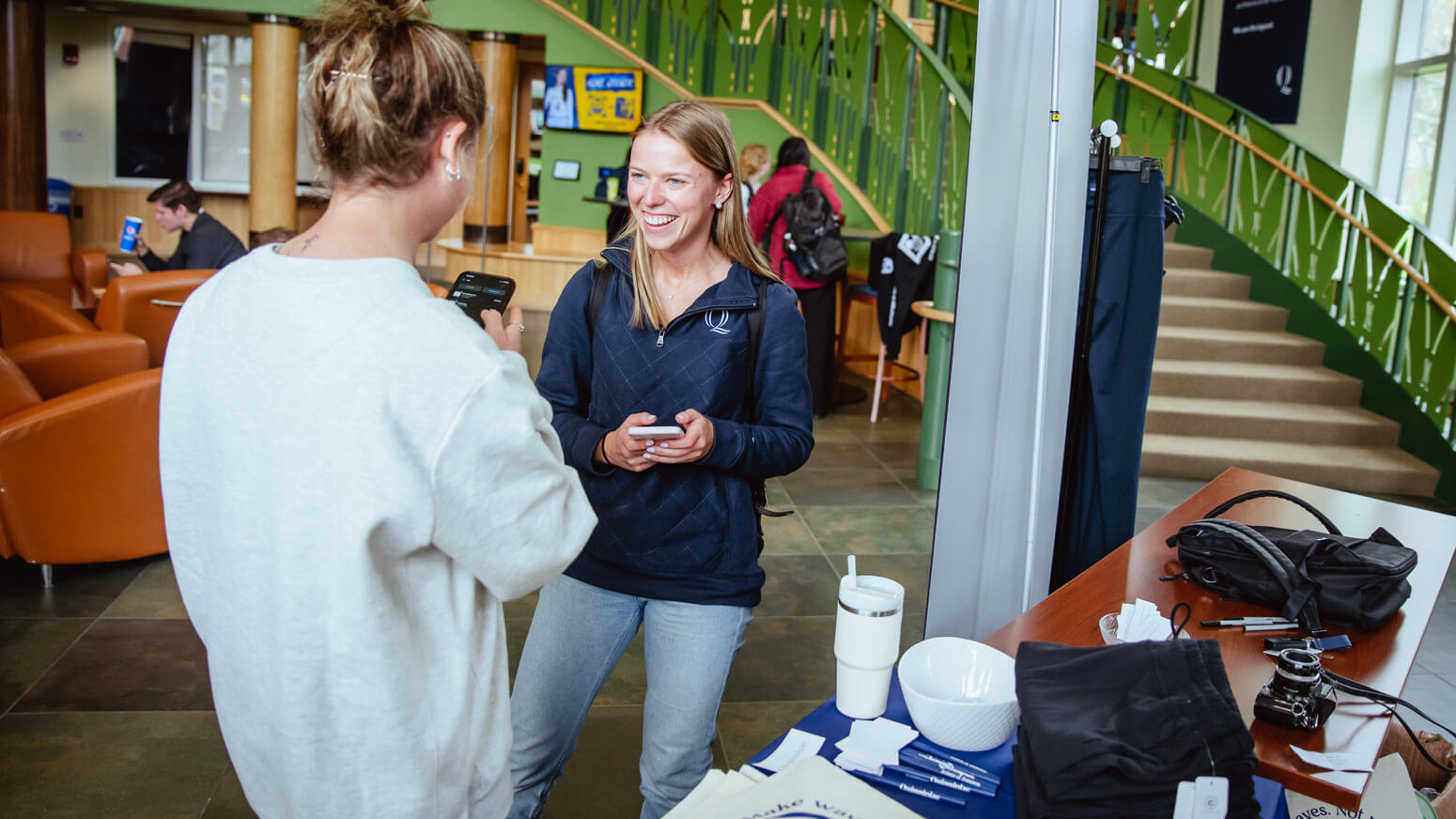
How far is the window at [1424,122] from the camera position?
793 cm

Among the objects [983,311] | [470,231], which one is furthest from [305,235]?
[470,231]

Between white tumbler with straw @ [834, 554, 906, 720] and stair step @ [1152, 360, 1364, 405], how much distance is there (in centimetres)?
555

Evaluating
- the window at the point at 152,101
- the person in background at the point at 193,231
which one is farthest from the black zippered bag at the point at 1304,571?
the window at the point at 152,101

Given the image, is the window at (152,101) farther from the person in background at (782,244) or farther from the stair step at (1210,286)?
the stair step at (1210,286)

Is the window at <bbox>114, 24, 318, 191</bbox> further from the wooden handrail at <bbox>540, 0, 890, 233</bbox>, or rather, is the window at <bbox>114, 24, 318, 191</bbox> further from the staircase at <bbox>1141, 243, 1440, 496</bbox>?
the staircase at <bbox>1141, 243, 1440, 496</bbox>

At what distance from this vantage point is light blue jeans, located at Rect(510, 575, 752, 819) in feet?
5.48

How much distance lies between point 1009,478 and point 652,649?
919 mm

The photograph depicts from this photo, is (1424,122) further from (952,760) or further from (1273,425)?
(952,760)

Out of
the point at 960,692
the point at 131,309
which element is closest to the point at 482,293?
the point at 960,692

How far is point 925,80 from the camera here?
7461 mm

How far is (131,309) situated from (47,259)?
3.01 meters

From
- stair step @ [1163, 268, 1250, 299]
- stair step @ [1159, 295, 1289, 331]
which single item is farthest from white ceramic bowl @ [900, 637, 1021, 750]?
stair step @ [1163, 268, 1250, 299]

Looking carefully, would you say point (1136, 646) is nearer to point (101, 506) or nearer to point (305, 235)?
point (305, 235)

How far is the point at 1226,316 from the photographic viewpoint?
23.4 feet
